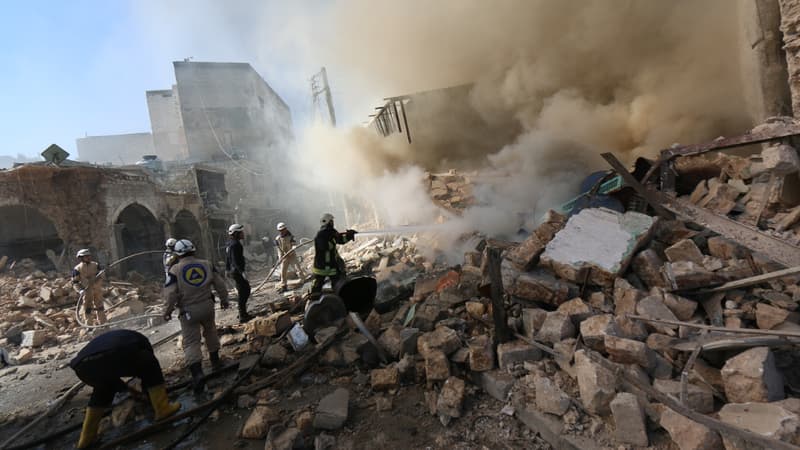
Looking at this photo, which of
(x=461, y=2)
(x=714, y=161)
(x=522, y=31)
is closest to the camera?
(x=714, y=161)

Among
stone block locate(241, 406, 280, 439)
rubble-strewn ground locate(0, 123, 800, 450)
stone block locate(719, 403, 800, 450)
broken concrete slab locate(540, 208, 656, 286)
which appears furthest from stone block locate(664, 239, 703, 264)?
stone block locate(241, 406, 280, 439)

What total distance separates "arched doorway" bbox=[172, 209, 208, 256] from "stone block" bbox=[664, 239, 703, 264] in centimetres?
1847

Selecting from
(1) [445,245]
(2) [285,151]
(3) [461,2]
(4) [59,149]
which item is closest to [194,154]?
(2) [285,151]

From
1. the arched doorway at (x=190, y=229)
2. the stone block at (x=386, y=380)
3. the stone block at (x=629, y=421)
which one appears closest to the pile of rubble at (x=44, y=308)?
the arched doorway at (x=190, y=229)

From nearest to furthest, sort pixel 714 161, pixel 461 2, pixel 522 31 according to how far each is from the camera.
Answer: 1. pixel 714 161
2. pixel 522 31
3. pixel 461 2

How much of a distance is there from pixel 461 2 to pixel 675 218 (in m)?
7.81

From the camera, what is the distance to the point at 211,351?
4.41 meters

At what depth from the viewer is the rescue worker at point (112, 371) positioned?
125 inches

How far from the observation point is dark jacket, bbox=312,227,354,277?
17.0 ft

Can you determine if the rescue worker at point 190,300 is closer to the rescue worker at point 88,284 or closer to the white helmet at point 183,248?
the white helmet at point 183,248

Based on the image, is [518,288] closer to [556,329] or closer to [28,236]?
[556,329]

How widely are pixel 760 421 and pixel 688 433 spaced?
354mm

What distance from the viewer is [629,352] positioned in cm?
264

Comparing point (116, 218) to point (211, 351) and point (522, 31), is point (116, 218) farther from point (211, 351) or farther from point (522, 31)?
point (522, 31)
